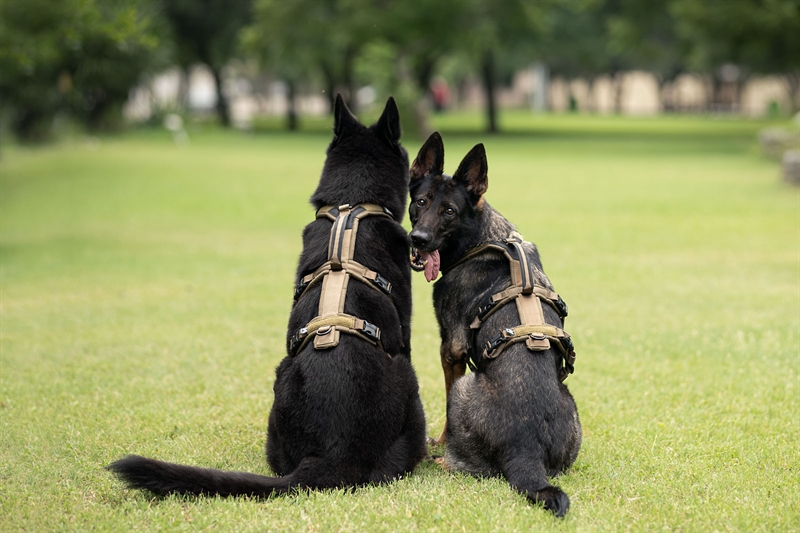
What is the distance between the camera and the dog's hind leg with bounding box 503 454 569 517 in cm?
418

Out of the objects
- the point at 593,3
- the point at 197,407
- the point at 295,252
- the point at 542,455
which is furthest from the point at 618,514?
the point at 593,3

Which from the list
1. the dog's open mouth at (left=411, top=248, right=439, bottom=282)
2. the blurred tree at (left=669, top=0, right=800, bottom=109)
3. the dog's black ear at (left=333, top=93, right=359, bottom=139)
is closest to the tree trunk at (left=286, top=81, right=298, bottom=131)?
the blurred tree at (left=669, top=0, right=800, bottom=109)

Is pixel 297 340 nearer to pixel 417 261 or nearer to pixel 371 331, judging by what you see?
pixel 371 331

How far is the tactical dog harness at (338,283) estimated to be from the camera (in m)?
4.66

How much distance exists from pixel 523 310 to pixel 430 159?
1132 millimetres

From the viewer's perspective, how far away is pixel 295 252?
1328cm

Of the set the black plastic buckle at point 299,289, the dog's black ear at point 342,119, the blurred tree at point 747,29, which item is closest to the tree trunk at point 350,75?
the blurred tree at point 747,29

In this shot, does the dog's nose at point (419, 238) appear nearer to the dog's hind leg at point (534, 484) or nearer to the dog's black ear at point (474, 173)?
the dog's black ear at point (474, 173)

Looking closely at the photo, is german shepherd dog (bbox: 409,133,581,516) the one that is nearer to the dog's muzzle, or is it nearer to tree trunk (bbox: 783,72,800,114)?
the dog's muzzle

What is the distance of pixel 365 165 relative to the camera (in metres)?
5.48

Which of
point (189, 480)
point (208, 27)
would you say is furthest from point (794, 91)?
point (189, 480)

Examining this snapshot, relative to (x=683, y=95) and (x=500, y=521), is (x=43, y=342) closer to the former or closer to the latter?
(x=500, y=521)

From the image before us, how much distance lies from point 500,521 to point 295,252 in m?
9.48

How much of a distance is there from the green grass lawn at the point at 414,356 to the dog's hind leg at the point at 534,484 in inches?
2.7
